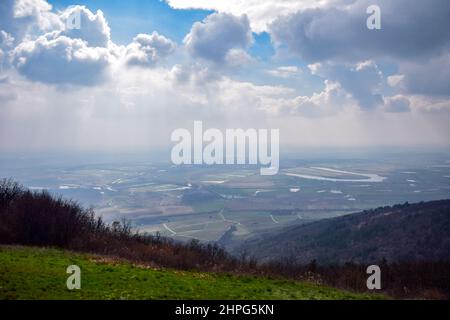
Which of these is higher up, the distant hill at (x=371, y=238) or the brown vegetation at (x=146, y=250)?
the brown vegetation at (x=146, y=250)

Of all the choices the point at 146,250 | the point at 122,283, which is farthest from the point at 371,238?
the point at 122,283

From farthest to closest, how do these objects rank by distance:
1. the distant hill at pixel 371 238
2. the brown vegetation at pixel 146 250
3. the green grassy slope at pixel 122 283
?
1. the distant hill at pixel 371 238
2. the brown vegetation at pixel 146 250
3. the green grassy slope at pixel 122 283

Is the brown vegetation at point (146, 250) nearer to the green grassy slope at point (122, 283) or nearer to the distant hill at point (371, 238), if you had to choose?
the green grassy slope at point (122, 283)

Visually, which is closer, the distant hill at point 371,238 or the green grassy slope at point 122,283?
the green grassy slope at point 122,283

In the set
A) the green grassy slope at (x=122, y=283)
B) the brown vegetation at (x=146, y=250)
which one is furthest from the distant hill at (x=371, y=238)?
the green grassy slope at (x=122, y=283)

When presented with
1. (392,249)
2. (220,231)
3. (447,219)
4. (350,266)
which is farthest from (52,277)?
(220,231)

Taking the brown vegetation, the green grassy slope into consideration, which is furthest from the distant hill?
the green grassy slope

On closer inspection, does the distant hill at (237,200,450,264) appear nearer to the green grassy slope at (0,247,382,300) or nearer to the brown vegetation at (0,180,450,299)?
the brown vegetation at (0,180,450,299)
